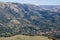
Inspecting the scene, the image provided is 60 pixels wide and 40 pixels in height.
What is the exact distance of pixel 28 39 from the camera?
566 ft

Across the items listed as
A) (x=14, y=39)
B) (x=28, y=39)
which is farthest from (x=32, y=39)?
(x=14, y=39)

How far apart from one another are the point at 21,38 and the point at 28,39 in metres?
Answer: 11.7

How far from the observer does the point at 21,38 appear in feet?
594

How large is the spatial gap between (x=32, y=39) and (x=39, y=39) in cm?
1073

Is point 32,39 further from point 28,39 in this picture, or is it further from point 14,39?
point 14,39

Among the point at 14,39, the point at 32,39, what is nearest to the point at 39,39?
the point at 32,39

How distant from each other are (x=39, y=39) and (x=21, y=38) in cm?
2024

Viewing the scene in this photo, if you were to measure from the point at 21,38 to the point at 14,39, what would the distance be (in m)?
9.41

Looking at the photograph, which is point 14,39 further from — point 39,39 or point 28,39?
point 39,39

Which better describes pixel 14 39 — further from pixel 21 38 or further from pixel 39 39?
pixel 39 39

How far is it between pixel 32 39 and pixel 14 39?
1942 centimetres

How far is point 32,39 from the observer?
175 m
